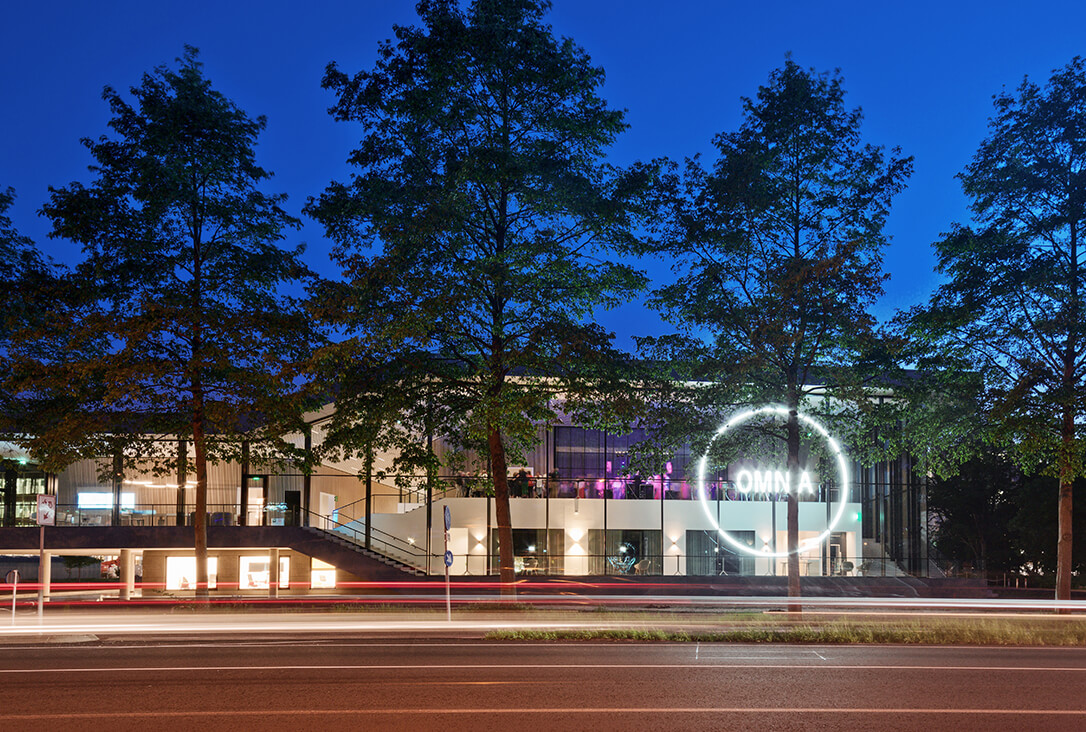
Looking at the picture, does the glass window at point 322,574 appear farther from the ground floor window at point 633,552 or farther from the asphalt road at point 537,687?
the asphalt road at point 537,687

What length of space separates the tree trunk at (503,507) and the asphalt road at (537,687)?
22.0 feet

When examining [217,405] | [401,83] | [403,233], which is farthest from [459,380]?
[401,83]

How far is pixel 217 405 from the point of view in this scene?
24156 mm

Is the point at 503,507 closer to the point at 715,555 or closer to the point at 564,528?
the point at 564,528

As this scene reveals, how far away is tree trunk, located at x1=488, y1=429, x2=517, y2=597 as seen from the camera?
24.3 m

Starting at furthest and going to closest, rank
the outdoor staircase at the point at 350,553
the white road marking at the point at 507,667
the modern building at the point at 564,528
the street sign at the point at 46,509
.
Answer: the modern building at the point at 564,528
the outdoor staircase at the point at 350,553
the street sign at the point at 46,509
the white road marking at the point at 507,667

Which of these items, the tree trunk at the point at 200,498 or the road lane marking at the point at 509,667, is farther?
the tree trunk at the point at 200,498

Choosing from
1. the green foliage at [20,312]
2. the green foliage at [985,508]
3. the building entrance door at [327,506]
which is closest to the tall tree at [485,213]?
the green foliage at [20,312]

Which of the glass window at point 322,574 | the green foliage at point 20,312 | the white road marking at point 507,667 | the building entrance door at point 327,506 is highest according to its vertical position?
the green foliage at point 20,312

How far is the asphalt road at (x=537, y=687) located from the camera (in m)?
10.7

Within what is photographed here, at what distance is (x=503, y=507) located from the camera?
80.4ft

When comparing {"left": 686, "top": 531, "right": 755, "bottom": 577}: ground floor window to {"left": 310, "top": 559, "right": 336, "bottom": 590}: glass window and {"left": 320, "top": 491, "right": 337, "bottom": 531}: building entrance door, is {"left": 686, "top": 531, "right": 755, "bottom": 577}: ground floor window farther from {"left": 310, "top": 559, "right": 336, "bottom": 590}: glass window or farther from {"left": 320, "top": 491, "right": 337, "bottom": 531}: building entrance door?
{"left": 320, "top": 491, "right": 337, "bottom": 531}: building entrance door

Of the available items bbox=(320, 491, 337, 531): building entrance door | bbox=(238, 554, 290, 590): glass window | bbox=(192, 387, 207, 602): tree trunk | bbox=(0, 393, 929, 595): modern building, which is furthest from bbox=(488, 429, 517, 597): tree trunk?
bbox=(320, 491, 337, 531): building entrance door

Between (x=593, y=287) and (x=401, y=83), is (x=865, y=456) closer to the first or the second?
(x=593, y=287)
